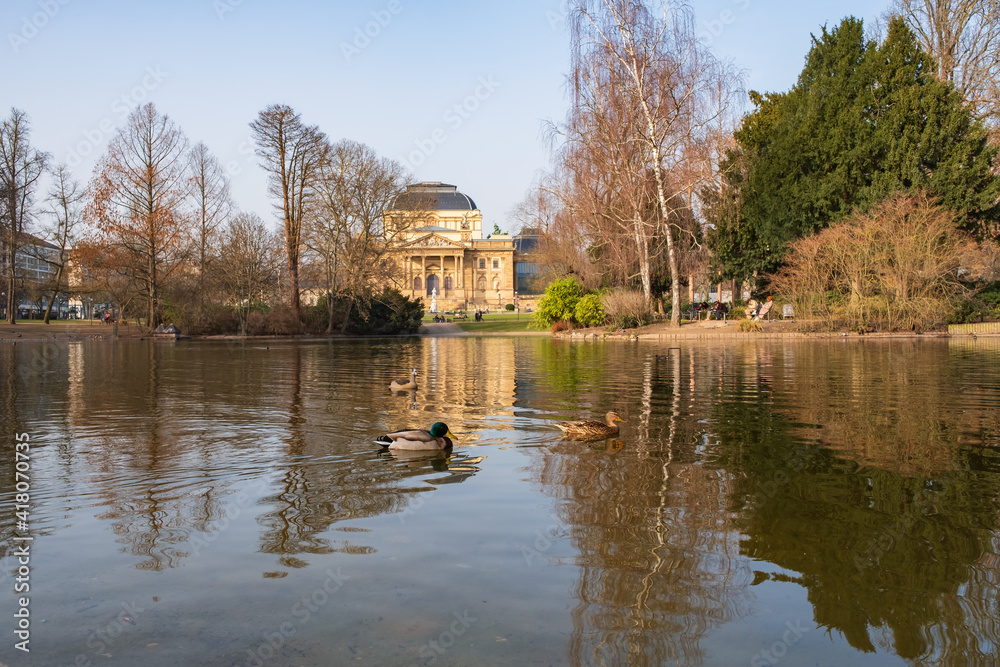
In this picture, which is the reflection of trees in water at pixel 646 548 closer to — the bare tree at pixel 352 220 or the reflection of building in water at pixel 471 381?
the reflection of building in water at pixel 471 381

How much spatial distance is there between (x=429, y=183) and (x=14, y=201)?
76480 mm

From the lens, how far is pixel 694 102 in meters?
29.5

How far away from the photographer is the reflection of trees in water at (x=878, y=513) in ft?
11.4

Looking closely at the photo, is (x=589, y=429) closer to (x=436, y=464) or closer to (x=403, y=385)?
(x=436, y=464)

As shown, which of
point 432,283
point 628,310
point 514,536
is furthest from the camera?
point 432,283

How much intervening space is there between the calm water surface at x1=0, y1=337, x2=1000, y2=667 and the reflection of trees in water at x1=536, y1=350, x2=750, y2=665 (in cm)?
2

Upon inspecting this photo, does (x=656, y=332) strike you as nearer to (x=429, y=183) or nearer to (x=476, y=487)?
(x=476, y=487)

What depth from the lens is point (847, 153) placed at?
104 feet

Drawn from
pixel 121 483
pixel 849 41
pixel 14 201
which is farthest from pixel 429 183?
pixel 121 483

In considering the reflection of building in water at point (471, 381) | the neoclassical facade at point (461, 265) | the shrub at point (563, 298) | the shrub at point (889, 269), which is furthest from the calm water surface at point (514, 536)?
the neoclassical facade at point (461, 265)

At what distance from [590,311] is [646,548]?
29429 mm

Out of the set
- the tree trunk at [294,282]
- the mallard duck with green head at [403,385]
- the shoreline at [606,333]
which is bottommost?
the mallard duck with green head at [403,385]

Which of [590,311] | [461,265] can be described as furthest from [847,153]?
[461,265]

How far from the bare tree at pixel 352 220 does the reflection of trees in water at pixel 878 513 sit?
92.7 ft
